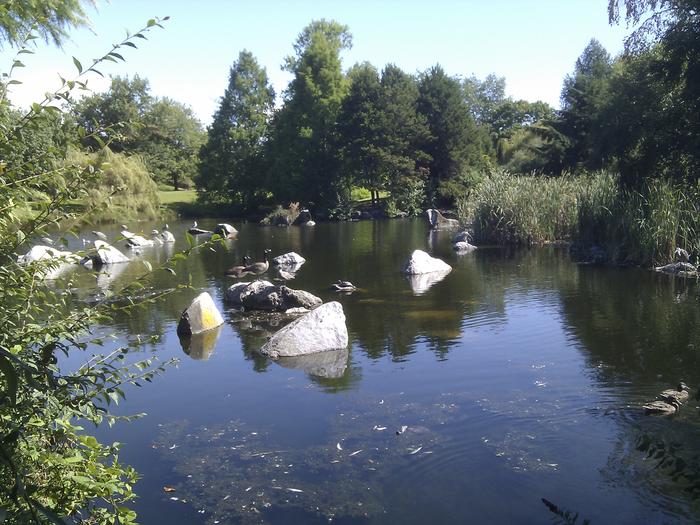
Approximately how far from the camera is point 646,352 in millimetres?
11414

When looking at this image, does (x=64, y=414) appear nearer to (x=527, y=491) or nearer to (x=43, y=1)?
(x=43, y=1)

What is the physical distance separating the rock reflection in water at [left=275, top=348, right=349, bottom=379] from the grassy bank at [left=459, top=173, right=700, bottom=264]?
12.7 meters


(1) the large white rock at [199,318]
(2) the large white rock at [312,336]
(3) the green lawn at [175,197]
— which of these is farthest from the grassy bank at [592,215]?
(3) the green lawn at [175,197]

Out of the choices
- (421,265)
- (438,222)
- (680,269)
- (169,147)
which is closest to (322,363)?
(421,265)

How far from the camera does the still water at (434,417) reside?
653 centimetres

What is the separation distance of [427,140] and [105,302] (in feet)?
160

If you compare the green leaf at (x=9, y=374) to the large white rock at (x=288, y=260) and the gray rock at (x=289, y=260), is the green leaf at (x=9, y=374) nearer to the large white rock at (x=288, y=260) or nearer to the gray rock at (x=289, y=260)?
the gray rock at (x=289, y=260)

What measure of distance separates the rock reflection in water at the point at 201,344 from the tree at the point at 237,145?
43.9m

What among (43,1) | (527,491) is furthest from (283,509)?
(43,1)

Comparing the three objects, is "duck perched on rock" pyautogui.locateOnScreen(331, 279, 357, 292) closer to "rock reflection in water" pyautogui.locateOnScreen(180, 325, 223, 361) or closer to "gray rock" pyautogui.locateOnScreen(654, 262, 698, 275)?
"rock reflection in water" pyautogui.locateOnScreen(180, 325, 223, 361)

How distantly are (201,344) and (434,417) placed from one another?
5.91 m

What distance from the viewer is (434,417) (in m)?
8.67

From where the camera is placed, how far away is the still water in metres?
6.53

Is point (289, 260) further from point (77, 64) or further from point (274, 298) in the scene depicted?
point (77, 64)
